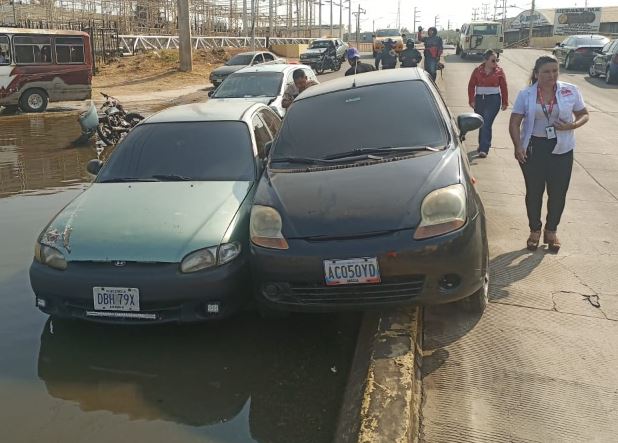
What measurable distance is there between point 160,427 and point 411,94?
127 inches

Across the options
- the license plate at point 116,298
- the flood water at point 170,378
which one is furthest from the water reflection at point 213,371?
the license plate at point 116,298

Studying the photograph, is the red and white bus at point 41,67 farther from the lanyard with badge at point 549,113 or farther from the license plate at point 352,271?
the license plate at point 352,271

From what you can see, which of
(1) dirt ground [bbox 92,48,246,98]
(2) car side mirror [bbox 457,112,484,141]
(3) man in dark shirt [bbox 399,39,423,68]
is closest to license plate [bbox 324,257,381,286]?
(2) car side mirror [bbox 457,112,484,141]

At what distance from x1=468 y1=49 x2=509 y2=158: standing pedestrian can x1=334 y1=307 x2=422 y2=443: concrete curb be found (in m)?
5.91

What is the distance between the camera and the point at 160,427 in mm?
3197

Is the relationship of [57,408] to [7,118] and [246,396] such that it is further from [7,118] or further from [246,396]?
[7,118]

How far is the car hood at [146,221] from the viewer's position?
12.8 feet

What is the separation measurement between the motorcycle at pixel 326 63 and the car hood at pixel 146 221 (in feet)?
90.2

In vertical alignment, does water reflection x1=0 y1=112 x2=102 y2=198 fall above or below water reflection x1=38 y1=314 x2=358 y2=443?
above

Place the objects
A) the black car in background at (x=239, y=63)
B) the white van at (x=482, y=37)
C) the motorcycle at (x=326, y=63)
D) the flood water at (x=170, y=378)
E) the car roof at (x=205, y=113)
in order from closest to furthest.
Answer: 1. the flood water at (x=170, y=378)
2. the car roof at (x=205, y=113)
3. the black car in background at (x=239, y=63)
4. the motorcycle at (x=326, y=63)
5. the white van at (x=482, y=37)

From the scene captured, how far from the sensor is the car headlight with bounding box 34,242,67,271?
3986 mm

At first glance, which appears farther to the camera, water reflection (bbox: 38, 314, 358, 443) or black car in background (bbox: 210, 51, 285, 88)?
black car in background (bbox: 210, 51, 285, 88)

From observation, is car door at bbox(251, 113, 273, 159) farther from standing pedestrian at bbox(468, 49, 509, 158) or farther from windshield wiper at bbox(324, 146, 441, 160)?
standing pedestrian at bbox(468, 49, 509, 158)

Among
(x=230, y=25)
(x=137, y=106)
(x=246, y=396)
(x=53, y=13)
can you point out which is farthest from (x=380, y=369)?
(x=230, y=25)
